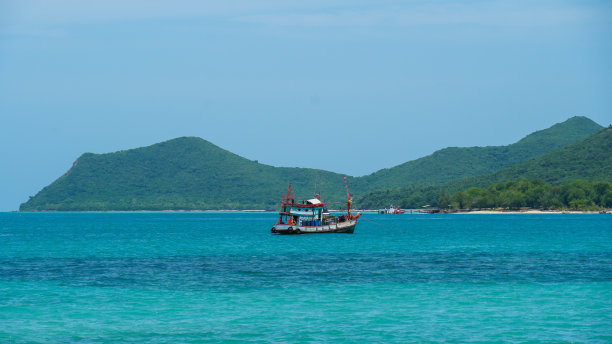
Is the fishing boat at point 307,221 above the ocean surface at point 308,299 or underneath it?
above

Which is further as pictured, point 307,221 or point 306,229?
point 307,221

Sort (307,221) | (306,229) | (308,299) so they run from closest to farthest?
(308,299) → (306,229) → (307,221)

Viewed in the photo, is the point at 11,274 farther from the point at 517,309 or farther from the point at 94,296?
the point at 517,309

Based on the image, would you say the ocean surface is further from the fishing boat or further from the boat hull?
the boat hull

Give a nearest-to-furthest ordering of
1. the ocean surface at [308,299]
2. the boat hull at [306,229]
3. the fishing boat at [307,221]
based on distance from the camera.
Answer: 1. the ocean surface at [308,299]
2. the fishing boat at [307,221]
3. the boat hull at [306,229]

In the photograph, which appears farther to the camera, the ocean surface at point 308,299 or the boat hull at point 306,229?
the boat hull at point 306,229

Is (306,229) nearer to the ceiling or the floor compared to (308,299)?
nearer to the ceiling

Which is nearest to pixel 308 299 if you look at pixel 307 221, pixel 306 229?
pixel 306 229

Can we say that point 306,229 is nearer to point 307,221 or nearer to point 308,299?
point 307,221

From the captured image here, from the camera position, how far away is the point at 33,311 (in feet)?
129

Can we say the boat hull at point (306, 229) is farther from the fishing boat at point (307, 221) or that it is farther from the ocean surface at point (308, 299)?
the ocean surface at point (308, 299)

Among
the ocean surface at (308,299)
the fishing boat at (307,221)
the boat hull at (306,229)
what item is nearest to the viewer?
the ocean surface at (308,299)

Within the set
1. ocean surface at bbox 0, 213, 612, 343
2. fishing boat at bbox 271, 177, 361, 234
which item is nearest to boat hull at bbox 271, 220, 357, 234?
fishing boat at bbox 271, 177, 361, 234

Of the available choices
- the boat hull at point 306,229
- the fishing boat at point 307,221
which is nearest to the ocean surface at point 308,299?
the fishing boat at point 307,221
